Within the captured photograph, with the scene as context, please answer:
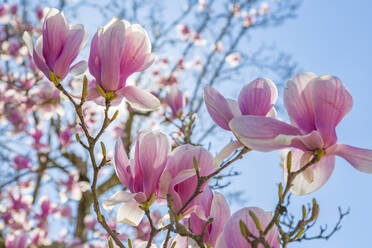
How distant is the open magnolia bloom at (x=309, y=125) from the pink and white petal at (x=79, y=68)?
387 mm

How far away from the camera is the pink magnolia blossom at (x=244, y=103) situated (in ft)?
2.09

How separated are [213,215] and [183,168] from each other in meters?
0.10

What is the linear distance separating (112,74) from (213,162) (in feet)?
0.87

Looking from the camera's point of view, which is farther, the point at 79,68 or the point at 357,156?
the point at 79,68

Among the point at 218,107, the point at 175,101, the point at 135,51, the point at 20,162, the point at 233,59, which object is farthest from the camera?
the point at 233,59

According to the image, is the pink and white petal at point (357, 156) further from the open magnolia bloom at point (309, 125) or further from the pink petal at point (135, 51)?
the pink petal at point (135, 51)

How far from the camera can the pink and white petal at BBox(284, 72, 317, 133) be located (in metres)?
0.56

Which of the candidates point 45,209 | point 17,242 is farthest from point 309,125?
point 45,209

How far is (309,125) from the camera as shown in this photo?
56 cm

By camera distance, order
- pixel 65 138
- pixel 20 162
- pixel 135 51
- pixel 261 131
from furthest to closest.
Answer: pixel 20 162
pixel 65 138
pixel 135 51
pixel 261 131

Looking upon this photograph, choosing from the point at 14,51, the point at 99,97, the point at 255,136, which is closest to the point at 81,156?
the point at 14,51

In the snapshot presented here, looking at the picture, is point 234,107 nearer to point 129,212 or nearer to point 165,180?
point 165,180

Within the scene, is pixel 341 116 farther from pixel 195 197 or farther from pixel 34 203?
pixel 34 203

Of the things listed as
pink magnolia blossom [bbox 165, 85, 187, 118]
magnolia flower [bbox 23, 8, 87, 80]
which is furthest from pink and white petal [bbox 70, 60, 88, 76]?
pink magnolia blossom [bbox 165, 85, 187, 118]
